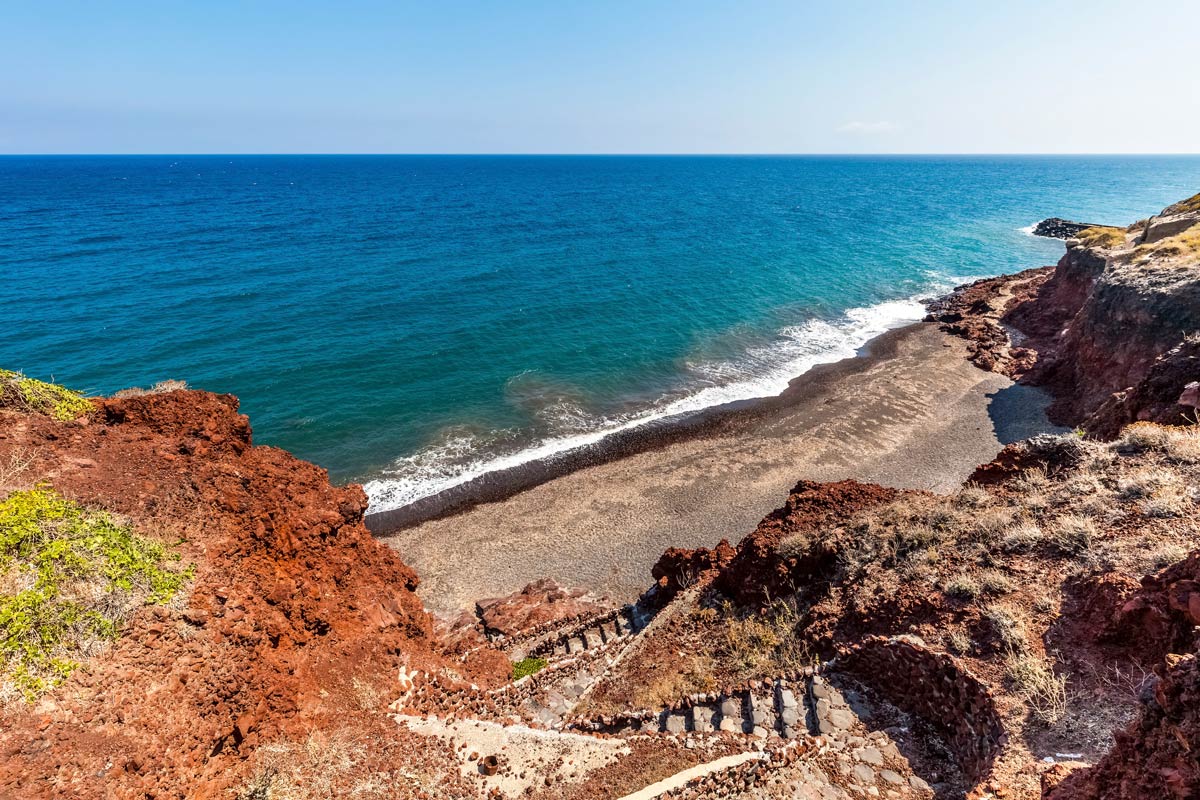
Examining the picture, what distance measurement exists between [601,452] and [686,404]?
8.23 m

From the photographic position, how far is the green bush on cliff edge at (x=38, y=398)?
12.8 metres

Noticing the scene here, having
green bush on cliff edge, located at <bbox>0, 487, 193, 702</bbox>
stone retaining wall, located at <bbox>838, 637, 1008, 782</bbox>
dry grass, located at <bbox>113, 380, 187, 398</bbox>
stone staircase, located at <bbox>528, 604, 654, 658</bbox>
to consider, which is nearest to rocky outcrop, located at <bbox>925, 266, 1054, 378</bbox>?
stone staircase, located at <bbox>528, 604, 654, 658</bbox>

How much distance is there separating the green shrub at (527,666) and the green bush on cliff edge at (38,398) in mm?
13718

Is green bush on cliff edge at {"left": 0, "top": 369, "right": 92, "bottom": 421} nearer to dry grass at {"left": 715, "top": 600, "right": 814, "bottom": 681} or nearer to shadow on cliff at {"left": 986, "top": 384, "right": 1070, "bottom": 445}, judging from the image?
dry grass at {"left": 715, "top": 600, "right": 814, "bottom": 681}

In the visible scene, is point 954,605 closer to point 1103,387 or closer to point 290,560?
point 290,560

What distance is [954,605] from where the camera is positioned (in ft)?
36.4

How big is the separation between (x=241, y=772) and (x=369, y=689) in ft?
9.14

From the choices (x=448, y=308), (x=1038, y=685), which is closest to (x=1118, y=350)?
(x=1038, y=685)

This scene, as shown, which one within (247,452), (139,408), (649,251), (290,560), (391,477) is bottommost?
(391,477)

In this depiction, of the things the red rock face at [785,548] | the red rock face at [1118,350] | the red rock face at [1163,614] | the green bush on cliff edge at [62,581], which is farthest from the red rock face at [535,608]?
the red rock face at [1118,350]

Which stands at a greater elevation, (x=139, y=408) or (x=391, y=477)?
(x=139, y=408)

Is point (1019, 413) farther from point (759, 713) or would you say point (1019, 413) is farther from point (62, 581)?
point (62, 581)

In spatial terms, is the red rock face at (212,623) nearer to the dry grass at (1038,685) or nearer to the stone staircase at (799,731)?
the stone staircase at (799,731)

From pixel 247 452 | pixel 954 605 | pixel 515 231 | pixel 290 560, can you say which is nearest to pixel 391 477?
pixel 247 452
